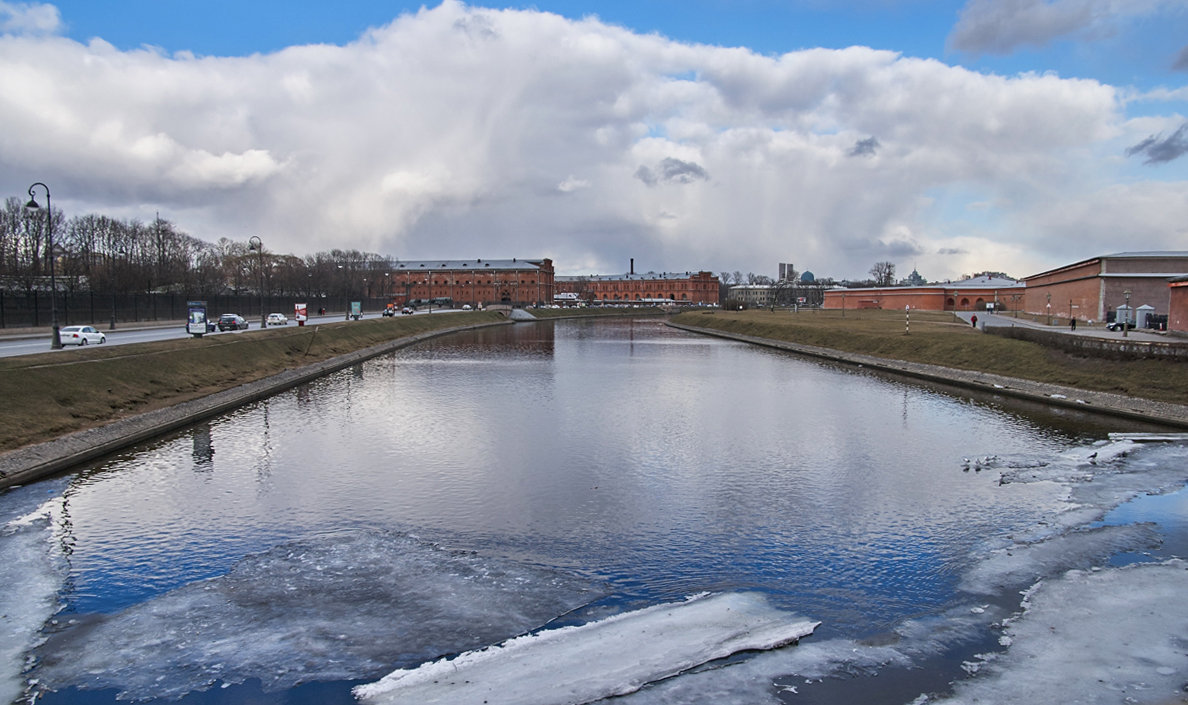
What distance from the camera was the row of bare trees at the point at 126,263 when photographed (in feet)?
211

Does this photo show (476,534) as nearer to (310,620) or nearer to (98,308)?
(310,620)

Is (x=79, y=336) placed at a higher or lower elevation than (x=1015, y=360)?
higher

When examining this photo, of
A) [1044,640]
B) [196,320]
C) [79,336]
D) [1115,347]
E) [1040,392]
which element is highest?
[196,320]

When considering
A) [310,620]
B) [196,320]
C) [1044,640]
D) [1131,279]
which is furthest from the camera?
[1131,279]

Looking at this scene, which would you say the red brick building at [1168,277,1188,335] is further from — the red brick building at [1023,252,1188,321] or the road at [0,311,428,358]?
the road at [0,311,428,358]

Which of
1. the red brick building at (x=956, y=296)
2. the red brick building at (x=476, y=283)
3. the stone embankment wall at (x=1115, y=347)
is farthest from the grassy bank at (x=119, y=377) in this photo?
the red brick building at (x=476, y=283)

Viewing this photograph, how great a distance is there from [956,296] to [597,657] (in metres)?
107

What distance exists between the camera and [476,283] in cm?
16262

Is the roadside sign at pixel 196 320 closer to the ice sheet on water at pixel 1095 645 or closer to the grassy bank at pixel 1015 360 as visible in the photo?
the ice sheet on water at pixel 1095 645

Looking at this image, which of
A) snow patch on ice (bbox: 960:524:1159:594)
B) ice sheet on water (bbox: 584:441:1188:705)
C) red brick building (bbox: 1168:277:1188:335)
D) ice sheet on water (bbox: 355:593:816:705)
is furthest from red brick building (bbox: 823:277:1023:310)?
ice sheet on water (bbox: 355:593:816:705)

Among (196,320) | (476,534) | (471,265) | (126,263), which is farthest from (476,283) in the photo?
(476,534)

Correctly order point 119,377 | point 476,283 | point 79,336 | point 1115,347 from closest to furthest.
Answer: point 119,377 → point 1115,347 → point 79,336 → point 476,283

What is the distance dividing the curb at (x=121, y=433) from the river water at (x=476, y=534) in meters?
0.71

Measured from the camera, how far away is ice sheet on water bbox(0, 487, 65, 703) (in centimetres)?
782
